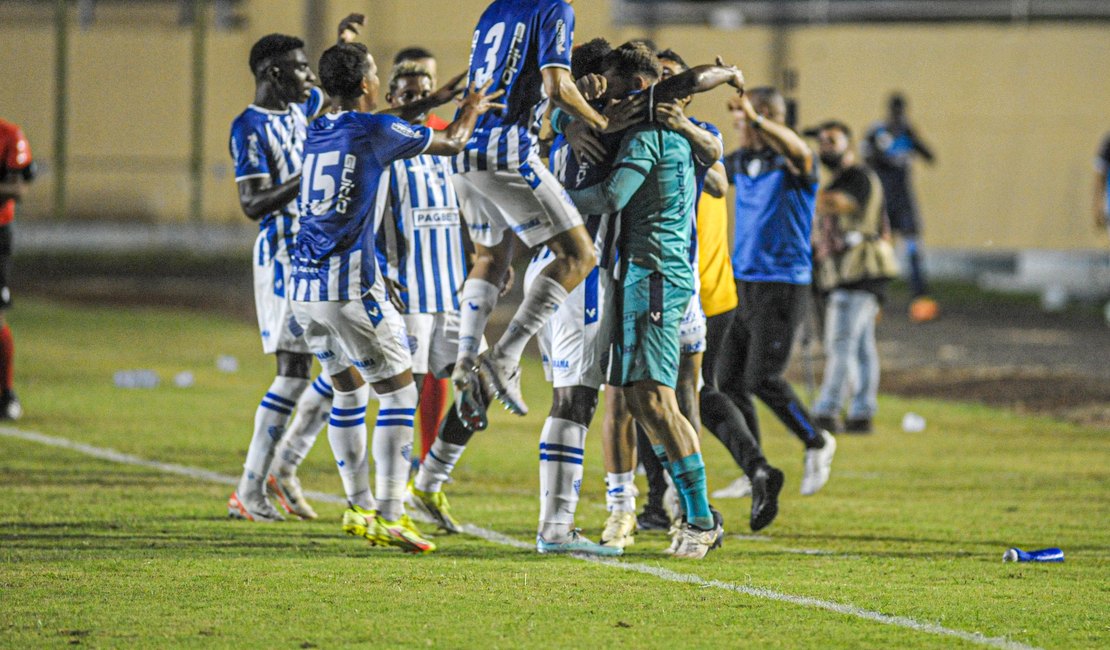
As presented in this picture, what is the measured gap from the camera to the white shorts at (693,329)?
27.2 feet

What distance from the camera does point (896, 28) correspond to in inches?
1406

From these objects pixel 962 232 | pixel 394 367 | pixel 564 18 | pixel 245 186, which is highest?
pixel 564 18

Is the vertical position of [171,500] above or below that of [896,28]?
below

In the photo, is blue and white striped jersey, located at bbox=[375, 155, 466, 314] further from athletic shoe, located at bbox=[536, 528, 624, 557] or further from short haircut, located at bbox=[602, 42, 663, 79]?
athletic shoe, located at bbox=[536, 528, 624, 557]

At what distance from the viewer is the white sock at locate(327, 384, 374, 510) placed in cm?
806

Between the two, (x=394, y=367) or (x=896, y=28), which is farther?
(x=896, y=28)

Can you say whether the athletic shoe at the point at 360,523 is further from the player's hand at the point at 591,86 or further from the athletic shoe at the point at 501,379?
the player's hand at the point at 591,86

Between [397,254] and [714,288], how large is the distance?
1759 millimetres

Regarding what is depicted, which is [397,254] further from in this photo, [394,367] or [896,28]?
[896,28]

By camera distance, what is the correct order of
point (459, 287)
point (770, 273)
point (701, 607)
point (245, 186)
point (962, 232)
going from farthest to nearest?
point (962, 232) < point (770, 273) < point (459, 287) < point (245, 186) < point (701, 607)

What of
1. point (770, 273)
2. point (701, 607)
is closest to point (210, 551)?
point (701, 607)

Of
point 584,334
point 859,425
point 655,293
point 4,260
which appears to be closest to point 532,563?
point 584,334

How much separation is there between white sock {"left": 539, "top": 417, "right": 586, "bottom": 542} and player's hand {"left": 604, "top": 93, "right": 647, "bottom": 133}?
4.60 ft

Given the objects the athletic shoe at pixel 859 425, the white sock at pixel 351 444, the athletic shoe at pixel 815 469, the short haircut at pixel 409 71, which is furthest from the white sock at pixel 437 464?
the athletic shoe at pixel 859 425
